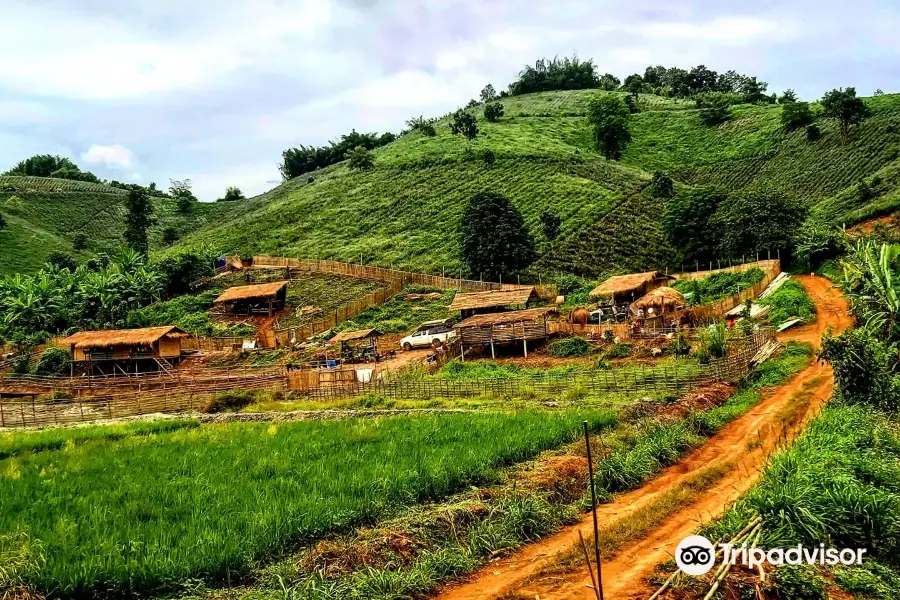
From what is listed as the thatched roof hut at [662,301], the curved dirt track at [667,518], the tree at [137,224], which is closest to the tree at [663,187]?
the thatched roof hut at [662,301]

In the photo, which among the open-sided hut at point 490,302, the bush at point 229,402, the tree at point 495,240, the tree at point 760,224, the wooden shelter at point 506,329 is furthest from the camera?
the tree at point 495,240

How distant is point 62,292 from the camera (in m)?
50.5

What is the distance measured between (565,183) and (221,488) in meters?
66.6

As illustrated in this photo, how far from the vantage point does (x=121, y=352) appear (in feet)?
133

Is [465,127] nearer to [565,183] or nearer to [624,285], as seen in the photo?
[565,183]

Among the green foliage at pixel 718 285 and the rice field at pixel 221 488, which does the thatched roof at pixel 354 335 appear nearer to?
the green foliage at pixel 718 285

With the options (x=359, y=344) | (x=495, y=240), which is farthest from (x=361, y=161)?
(x=359, y=344)

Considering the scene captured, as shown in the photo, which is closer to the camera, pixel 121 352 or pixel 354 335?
pixel 354 335

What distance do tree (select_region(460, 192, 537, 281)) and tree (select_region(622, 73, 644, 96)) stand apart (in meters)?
78.8

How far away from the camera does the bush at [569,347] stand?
109ft

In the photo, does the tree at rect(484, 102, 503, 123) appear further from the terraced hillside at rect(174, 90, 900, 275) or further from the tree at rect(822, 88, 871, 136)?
the tree at rect(822, 88, 871, 136)

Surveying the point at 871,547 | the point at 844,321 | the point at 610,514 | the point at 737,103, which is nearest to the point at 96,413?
the point at 610,514

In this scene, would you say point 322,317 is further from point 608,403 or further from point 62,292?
point 608,403

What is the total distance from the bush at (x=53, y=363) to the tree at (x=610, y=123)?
66788mm
